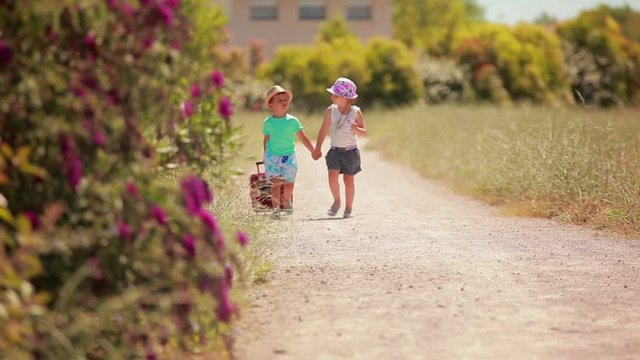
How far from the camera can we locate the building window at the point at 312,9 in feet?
222

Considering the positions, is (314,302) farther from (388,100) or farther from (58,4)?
(388,100)

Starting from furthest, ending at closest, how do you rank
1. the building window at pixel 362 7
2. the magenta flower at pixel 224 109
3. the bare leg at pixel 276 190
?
the building window at pixel 362 7 < the bare leg at pixel 276 190 < the magenta flower at pixel 224 109

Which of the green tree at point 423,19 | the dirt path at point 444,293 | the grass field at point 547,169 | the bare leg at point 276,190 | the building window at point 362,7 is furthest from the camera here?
the green tree at point 423,19

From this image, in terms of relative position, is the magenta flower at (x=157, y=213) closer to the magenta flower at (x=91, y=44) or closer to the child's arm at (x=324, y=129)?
the magenta flower at (x=91, y=44)

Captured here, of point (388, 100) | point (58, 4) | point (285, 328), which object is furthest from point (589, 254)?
point (388, 100)

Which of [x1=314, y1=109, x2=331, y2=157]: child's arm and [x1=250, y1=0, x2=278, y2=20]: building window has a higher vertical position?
[x1=250, y1=0, x2=278, y2=20]: building window

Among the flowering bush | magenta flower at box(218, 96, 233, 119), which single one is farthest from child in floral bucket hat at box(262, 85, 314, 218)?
the flowering bush

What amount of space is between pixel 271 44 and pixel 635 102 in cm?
2627

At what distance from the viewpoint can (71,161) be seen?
5000 millimetres

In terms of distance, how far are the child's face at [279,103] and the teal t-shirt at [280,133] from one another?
111 millimetres

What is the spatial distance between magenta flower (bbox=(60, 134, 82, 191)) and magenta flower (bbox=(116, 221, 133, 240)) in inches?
9.9

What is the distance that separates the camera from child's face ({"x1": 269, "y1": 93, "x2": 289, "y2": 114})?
12844mm

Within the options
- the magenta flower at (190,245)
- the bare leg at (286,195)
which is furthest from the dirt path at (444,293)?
the magenta flower at (190,245)

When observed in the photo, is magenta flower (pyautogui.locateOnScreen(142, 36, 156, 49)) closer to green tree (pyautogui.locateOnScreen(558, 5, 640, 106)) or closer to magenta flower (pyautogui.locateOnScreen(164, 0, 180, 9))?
magenta flower (pyautogui.locateOnScreen(164, 0, 180, 9))
